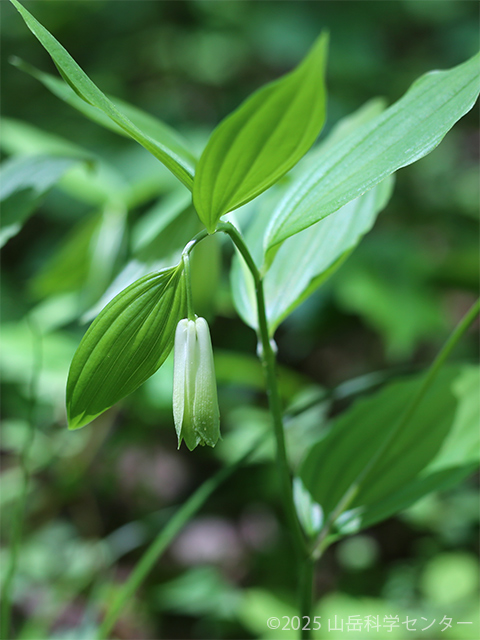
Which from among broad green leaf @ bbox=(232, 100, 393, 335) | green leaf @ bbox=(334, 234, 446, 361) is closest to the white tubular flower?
broad green leaf @ bbox=(232, 100, 393, 335)

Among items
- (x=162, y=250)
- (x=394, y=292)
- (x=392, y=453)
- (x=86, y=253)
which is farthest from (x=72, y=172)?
(x=394, y=292)

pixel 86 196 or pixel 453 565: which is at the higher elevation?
pixel 86 196

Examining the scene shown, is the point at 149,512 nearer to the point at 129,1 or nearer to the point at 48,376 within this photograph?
the point at 48,376

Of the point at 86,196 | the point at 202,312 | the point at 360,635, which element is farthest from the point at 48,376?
the point at 360,635

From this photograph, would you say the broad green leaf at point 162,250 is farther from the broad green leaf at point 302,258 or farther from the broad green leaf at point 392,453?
the broad green leaf at point 392,453

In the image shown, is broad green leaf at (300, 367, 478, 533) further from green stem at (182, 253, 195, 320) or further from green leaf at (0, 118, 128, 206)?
green leaf at (0, 118, 128, 206)

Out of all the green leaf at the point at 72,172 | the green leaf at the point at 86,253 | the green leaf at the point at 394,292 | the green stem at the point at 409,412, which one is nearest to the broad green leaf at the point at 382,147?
the green stem at the point at 409,412

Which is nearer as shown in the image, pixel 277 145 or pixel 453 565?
pixel 277 145
